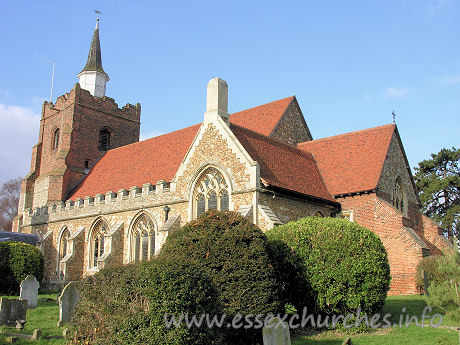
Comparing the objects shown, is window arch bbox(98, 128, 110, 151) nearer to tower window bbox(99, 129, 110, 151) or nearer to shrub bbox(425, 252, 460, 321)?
tower window bbox(99, 129, 110, 151)

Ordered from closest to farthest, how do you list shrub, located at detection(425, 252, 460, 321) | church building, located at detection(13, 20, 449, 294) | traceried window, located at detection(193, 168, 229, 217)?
shrub, located at detection(425, 252, 460, 321) → church building, located at detection(13, 20, 449, 294) → traceried window, located at detection(193, 168, 229, 217)

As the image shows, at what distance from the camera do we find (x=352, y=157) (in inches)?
850

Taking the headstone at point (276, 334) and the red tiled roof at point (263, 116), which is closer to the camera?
the headstone at point (276, 334)

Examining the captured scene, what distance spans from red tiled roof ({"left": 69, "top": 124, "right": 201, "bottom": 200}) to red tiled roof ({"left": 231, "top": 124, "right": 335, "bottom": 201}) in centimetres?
529

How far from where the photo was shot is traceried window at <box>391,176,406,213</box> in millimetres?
21205

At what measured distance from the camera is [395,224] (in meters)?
18.2

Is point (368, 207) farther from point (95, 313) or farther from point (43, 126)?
point (43, 126)

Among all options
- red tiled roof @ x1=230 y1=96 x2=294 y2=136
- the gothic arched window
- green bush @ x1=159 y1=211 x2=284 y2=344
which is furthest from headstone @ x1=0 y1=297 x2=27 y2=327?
the gothic arched window

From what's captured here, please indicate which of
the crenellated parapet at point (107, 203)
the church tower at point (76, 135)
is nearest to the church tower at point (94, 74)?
the church tower at point (76, 135)

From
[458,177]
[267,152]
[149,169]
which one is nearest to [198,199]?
[267,152]

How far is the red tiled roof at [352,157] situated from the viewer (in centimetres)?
1978

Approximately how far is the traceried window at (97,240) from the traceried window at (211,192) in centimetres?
774

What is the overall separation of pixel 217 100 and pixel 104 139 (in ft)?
61.3

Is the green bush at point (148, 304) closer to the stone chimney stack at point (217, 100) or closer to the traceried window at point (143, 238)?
the stone chimney stack at point (217, 100)
